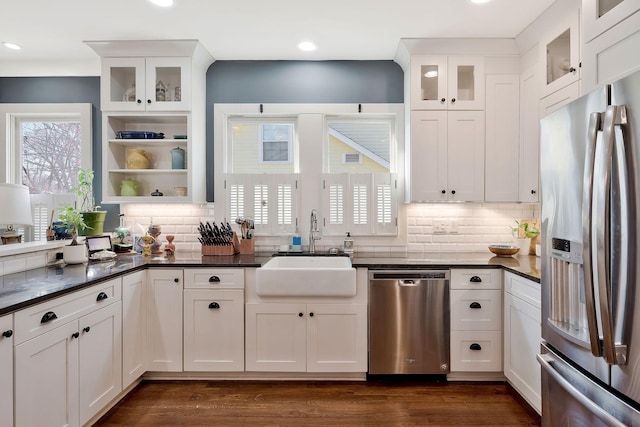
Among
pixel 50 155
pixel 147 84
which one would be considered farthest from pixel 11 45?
pixel 147 84

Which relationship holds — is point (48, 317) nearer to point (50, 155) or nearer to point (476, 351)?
point (50, 155)

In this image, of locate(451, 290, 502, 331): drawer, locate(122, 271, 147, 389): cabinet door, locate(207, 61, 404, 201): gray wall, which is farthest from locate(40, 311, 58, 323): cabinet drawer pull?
locate(451, 290, 502, 331): drawer

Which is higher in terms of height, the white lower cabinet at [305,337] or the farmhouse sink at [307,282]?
the farmhouse sink at [307,282]

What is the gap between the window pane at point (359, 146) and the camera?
3230 millimetres

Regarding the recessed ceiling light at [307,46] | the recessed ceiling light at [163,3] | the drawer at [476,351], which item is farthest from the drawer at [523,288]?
the recessed ceiling light at [163,3]

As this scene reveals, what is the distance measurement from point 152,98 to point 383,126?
2007 millimetres

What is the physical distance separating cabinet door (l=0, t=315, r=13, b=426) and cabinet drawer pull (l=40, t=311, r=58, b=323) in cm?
17

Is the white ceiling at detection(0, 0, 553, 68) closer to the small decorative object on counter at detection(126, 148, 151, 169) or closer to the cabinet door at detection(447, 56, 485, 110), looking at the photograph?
the cabinet door at detection(447, 56, 485, 110)

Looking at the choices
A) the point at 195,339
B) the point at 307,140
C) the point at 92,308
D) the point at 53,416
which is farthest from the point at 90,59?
the point at 53,416

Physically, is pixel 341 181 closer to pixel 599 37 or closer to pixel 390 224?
pixel 390 224

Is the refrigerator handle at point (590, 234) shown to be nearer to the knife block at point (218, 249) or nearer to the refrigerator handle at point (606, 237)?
the refrigerator handle at point (606, 237)

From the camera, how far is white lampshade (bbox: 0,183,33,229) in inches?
79.2

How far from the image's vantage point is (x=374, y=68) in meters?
3.19

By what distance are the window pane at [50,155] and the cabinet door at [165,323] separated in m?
1.62
